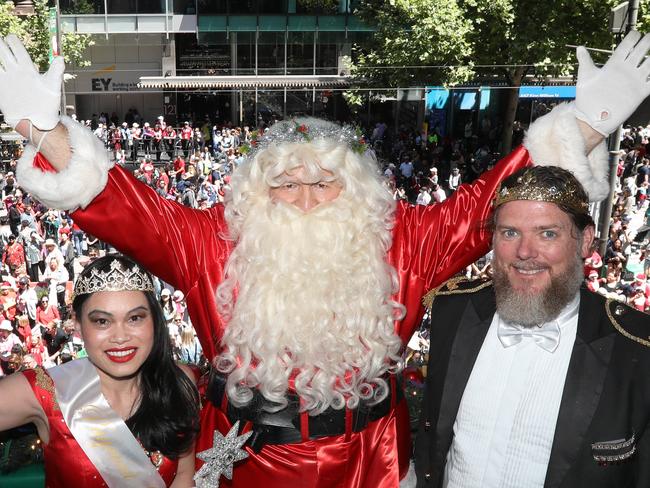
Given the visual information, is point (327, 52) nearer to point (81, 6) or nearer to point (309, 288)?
point (81, 6)

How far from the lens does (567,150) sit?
2.68 m

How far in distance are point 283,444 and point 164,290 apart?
685cm

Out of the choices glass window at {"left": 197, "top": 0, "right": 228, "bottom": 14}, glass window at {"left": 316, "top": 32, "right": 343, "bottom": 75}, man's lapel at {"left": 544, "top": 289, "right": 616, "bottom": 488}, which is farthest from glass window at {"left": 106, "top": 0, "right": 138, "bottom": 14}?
man's lapel at {"left": 544, "top": 289, "right": 616, "bottom": 488}

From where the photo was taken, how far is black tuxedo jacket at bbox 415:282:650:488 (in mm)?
2232

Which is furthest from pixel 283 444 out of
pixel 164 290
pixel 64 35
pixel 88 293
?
pixel 64 35

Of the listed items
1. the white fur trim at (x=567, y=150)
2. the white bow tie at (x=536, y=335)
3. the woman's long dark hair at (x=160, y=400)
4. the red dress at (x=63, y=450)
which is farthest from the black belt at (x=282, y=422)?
the white fur trim at (x=567, y=150)

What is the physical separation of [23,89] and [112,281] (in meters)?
0.73

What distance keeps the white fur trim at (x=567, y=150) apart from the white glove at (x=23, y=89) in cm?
184

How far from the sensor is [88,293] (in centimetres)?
244

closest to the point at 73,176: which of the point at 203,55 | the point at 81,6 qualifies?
the point at 203,55

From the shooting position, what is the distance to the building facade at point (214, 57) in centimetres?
2452

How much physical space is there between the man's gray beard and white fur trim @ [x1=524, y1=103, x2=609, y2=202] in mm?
446

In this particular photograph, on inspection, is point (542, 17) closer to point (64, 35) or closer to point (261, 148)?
point (261, 148)

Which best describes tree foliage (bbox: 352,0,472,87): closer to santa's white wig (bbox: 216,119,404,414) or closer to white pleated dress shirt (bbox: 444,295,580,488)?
santa's white wig (bbox: 216,119,404,414)
